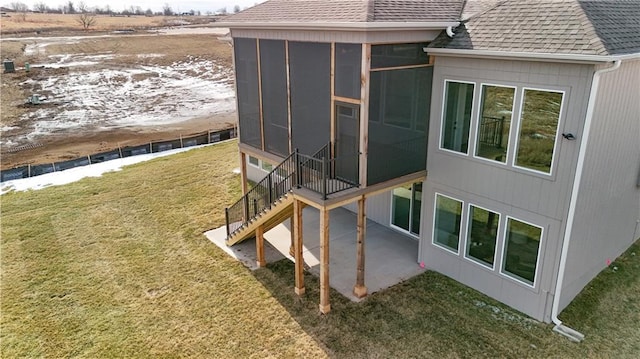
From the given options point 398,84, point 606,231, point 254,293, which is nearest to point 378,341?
point 254,293

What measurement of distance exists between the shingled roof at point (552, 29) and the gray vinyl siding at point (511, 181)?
13.0 inches

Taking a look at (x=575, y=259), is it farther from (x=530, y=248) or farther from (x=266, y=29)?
(x=266, y=29)

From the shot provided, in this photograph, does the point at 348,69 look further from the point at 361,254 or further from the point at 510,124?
the point at 361,254

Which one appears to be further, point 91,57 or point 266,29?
point 91,57

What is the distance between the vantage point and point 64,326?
9469mm

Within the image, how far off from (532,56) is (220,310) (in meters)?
8.05

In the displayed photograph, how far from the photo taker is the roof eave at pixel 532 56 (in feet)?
23.4

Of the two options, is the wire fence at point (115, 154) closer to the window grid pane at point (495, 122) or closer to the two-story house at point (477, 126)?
the two-story house at point (477, 126)

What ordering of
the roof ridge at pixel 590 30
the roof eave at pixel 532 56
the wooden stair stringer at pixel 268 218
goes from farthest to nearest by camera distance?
the wooden stair stringer at pixel 268 218 → the roof ridge at pixel 590 30 → the roof eave at pixel 532 56

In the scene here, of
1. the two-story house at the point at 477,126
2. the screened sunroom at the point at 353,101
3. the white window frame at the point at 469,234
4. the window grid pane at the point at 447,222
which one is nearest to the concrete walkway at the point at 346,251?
the two-story house at the point at 477,126

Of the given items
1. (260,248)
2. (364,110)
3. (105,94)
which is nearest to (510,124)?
(364,110)

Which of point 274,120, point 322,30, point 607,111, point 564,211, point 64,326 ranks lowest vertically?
point 64,326

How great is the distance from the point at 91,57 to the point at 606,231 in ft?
179

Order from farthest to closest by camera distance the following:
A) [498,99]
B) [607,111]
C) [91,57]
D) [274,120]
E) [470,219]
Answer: [91,57]
[274,120]
[470,219]
[498,99]
[607,111]
